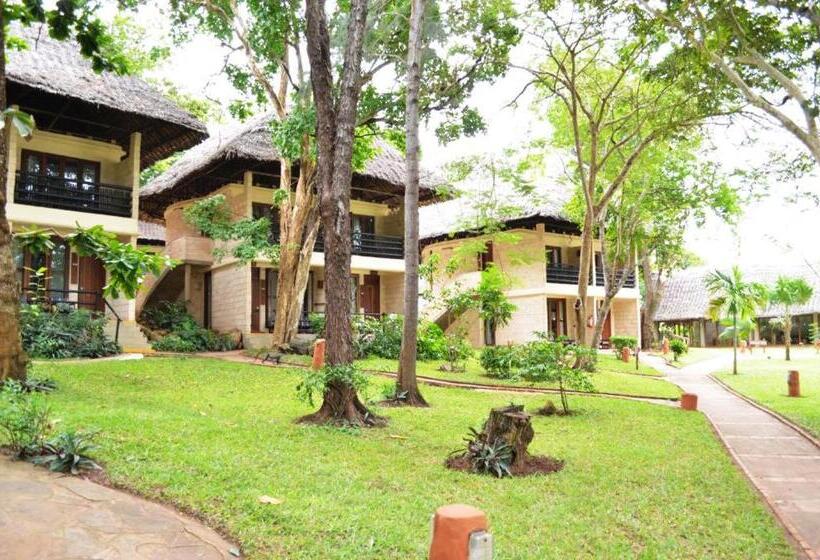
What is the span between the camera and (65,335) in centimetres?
1239

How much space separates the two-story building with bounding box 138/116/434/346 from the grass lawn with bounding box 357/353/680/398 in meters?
3.78

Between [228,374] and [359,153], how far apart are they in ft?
21.5

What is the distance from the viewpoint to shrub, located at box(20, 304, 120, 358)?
39.0 ft

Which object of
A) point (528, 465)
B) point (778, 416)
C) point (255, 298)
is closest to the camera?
point (528, 465)

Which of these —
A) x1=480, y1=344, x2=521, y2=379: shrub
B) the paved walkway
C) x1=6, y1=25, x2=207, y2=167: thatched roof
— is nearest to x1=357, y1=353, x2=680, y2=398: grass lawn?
x1=480, y1=344, x2=521, y2=379: shrub

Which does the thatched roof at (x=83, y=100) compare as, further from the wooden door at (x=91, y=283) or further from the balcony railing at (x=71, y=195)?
the wooden door at (x=91, y=283)

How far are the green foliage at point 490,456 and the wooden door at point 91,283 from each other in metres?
11.4

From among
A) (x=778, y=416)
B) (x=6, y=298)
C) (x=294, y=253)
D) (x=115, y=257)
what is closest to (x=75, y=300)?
(x=294, y=253)

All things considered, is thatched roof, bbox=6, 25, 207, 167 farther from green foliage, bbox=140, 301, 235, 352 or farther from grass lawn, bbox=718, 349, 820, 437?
grass lawn, bbox=718, 349, 820, 437

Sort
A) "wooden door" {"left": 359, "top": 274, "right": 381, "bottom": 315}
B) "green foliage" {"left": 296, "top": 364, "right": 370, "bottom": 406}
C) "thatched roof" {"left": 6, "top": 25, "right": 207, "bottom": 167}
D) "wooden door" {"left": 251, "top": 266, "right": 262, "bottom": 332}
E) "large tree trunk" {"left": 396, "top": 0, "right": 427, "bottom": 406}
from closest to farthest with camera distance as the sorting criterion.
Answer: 1. "green foliage" {"left": 296, "top": 364, "right": 370, "bottom": 406}
2. "large tree trunk" {"left": 396, "top": 0, "right": 427, "bottom": 406}
3. "thatched roof" {"left": 6, "top": 25, "right": 207, "bottom": 167}
4. "wooden door" {"left": 251, "top": 266, "right": 262, "bottom": 332}
5. "wooden door" {"left": 359, "top": 274, "right": 381, "bottom": 315}

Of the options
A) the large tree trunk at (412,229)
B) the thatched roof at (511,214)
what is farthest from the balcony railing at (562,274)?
the large tree trunk at (412,229)

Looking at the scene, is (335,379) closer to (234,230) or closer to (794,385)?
(234,230)

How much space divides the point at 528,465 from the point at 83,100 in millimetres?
11649

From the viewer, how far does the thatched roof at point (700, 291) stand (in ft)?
106
